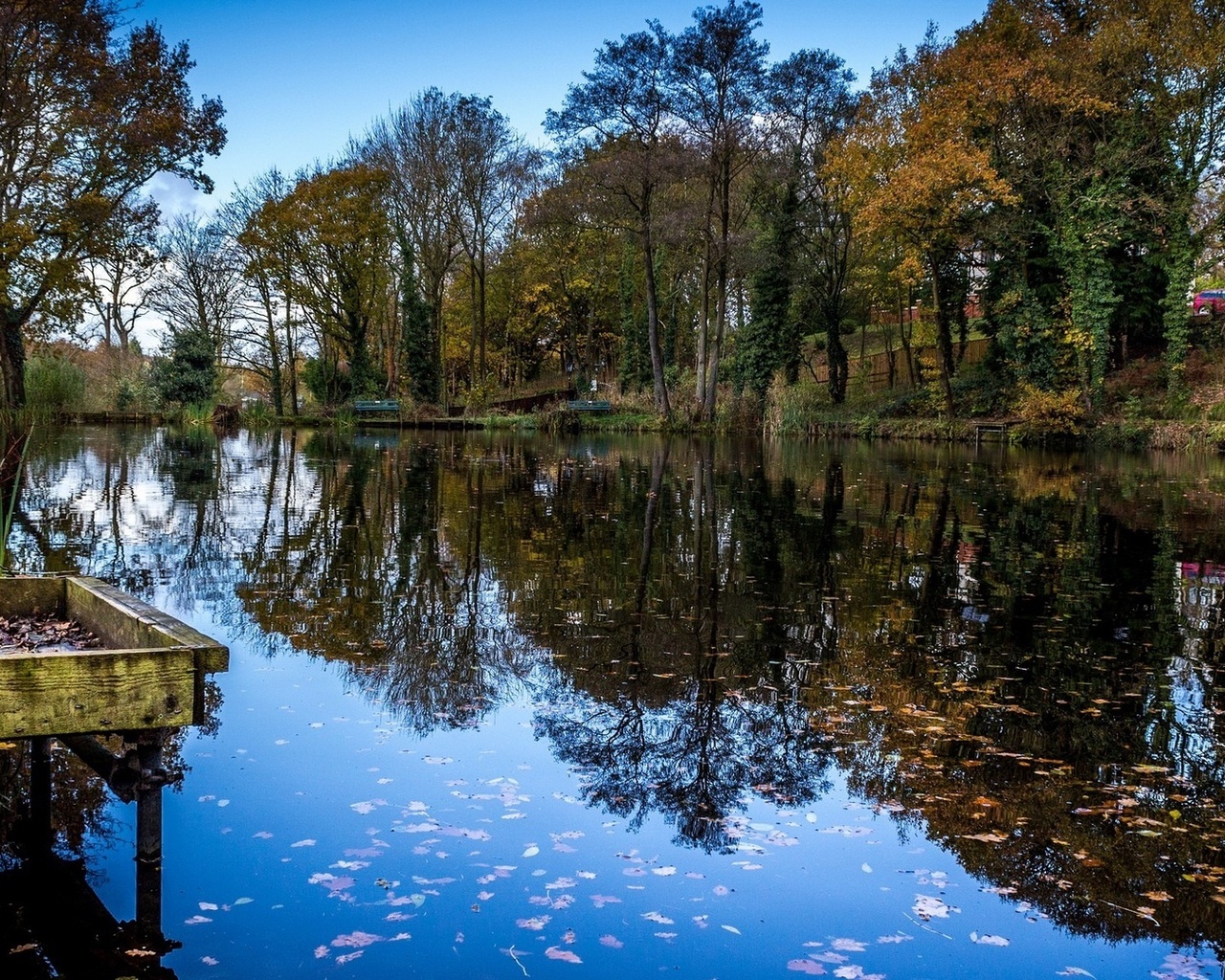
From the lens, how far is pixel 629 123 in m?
35.0

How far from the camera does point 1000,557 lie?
34.1 feet

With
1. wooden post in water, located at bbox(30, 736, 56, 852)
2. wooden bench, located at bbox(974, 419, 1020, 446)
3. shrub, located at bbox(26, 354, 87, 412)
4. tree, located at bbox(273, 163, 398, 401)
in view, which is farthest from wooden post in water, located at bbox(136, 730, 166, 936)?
tree, located at bbox(273, 163, 398, 401)

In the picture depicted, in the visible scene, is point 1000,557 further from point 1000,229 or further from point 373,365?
point 373,365

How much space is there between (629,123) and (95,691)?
34896 millimetres

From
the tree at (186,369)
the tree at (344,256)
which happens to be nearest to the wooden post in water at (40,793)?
the tree at (186,369)

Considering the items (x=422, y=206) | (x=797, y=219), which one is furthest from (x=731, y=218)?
(x=422, y=206)

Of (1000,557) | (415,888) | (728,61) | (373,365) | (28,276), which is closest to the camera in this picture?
(415,888)

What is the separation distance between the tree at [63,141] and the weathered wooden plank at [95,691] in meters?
24.2

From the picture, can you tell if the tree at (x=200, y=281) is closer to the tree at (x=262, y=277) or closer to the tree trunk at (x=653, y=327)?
the tree at (x=262, y=277)

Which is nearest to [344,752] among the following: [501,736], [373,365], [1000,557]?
[501,736]

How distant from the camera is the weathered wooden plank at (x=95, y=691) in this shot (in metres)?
2.98

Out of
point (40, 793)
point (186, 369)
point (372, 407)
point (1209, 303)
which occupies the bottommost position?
point (40, 793)

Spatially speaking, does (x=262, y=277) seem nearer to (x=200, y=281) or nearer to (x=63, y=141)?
(x=200, y=281)

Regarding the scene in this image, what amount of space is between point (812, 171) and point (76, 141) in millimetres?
26304
